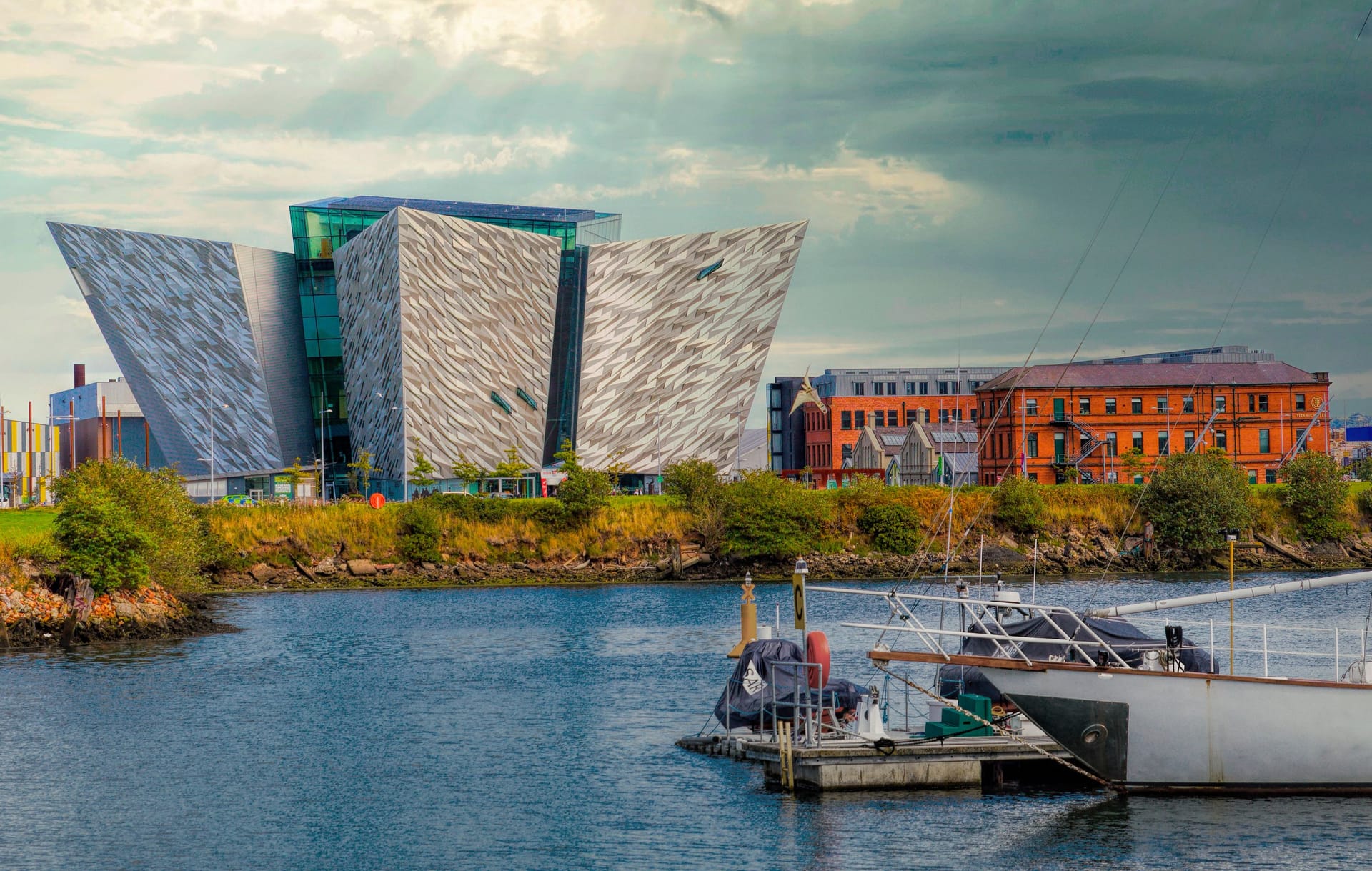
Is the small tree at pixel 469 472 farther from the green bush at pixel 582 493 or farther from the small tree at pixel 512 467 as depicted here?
the green bush at pixel 582 493

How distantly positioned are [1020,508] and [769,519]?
15.0 m

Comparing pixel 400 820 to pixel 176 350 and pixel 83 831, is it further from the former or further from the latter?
pixel 176 350

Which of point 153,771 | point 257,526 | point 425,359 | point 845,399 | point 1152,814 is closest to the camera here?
point 1152,814

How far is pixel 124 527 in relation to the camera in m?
51.5

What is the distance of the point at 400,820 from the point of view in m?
25.6

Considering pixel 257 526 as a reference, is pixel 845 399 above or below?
above

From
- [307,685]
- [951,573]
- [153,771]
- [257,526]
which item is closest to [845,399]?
[951,573]

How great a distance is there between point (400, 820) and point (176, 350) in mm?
79546

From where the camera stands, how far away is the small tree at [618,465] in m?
97.7

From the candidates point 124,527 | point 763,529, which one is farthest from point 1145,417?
point 124,527

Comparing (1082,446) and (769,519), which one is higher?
(1082,446)

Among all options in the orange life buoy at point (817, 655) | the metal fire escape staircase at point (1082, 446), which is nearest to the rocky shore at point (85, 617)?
the orange life buoy at point (817, 655)

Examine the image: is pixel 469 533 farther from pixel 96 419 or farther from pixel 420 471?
pixel 96 419

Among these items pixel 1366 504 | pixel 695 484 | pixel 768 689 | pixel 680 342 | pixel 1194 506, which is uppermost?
pixel 680 342
